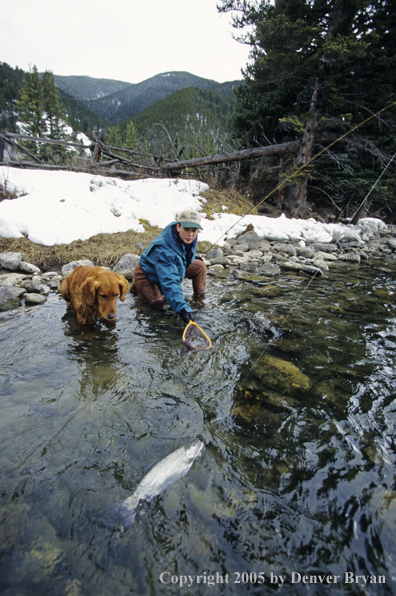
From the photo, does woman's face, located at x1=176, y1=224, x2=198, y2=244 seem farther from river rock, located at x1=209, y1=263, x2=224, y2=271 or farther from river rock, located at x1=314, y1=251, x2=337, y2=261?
river rock, located at x1=314, y1=251, x2=337, y2=261

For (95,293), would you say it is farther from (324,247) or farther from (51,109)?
(51,109)

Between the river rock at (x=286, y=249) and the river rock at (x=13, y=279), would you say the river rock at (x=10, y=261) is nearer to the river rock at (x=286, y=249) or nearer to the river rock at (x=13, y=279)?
the river rock at (x=13, y=279)

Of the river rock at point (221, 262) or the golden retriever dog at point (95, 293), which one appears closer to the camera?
the golden retriever dog at point (95, 293)

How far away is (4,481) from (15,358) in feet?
5.84

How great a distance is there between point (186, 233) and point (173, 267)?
2.08 feet

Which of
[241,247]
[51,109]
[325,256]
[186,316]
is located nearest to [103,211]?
[241,247]

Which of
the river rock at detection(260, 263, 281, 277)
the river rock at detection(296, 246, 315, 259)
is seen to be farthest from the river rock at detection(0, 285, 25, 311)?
the river rock at detection(296, 246, 315, 259)

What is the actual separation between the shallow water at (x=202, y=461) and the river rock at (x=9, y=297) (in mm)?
874

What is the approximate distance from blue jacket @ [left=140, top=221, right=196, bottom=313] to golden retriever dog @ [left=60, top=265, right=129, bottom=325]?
0.62m

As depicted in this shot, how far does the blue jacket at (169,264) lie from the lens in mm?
3877

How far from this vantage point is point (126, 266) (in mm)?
6672

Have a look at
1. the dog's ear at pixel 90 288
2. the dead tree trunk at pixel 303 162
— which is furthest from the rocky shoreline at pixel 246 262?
the dead tree trunk at pixel 303 162

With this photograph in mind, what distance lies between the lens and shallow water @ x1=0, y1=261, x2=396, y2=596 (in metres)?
1.44

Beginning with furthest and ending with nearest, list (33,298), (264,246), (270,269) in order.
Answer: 1. (264,246)
2. (270,269)
3. (33,298)
